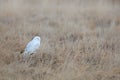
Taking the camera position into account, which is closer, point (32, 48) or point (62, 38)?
point (32, 48)

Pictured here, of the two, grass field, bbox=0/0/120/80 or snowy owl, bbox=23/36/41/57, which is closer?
grass field, bbox=0/0/120/80

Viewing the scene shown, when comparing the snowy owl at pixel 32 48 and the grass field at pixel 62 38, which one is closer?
the grass field at pixel 62 38

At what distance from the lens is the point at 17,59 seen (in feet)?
14.7

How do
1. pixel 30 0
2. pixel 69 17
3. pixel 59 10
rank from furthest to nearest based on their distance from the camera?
1. pixel 30 0
2. pixel 59 10
3. pixel 69 17

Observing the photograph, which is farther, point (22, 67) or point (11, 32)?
point (11, 32)

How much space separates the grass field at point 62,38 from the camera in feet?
13.7

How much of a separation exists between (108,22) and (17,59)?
11.4ft

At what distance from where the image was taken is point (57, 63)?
4.41 m

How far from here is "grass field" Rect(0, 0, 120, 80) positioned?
13.7 ft

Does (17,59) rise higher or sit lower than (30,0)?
lower

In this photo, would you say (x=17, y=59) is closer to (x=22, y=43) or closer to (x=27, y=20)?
(x=22, y=43)

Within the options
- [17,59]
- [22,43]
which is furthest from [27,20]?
[17,59]

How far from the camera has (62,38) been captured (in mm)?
5684

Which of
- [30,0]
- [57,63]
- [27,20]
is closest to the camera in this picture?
[57,63]
